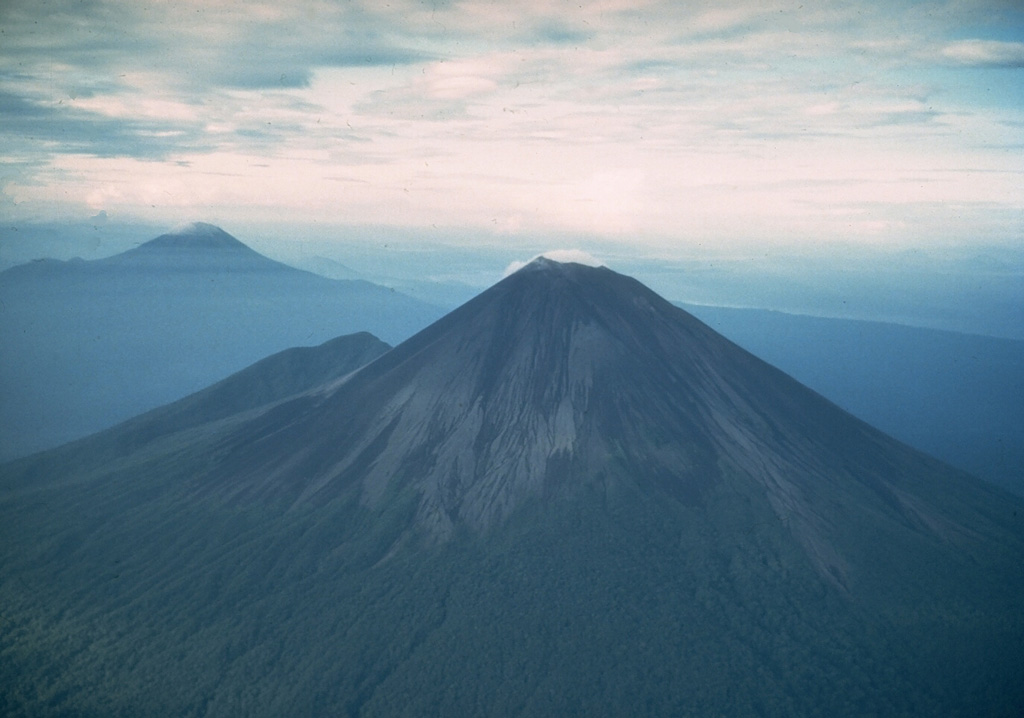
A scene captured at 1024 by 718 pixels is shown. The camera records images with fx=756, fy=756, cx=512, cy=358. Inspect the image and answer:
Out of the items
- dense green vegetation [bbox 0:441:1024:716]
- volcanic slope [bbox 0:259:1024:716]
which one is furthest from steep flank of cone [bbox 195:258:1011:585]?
dense green vegetation [bbox 0:441:1024:716]

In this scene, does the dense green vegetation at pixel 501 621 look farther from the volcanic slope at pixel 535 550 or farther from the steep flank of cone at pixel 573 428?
the steep flank of cone at pixel 573 428

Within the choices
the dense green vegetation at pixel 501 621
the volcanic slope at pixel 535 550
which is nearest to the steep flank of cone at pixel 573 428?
the volcanic slope at pixel 535 550

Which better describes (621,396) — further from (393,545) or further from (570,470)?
(393,545)

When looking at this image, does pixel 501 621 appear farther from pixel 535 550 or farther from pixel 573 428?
pixel 573 428

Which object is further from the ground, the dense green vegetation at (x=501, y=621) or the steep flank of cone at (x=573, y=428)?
the steep flank of cone at (x=573, y=428)

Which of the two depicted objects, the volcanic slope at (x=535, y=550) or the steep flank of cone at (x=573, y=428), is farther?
the steep flank of cone at (x=573, y=428)

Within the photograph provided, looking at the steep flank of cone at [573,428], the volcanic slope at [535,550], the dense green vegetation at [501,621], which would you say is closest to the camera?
the dense green vegetation at [501,621]

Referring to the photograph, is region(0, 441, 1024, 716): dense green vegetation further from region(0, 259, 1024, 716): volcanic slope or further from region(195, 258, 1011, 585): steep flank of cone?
region(195, 258, 1011, 585): steep flank of cone

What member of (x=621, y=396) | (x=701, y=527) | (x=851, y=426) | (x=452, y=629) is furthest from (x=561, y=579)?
(x=851, y=426)
